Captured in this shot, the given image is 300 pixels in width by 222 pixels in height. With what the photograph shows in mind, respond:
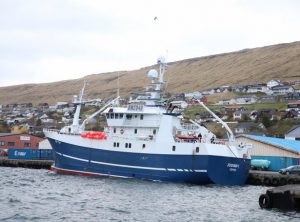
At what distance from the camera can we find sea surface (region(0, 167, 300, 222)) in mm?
27797

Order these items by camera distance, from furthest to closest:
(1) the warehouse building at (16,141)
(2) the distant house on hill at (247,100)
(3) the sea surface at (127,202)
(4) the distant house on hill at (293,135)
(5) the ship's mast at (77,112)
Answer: (2) the distant house on hill at (247,100), (1) the warehouse building at (16,141), (4) the distant house on hill at (293,135), (5) the ship's mast at (77,112), (3) the sea surface at (127,202)

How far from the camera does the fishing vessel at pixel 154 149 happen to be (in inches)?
1710

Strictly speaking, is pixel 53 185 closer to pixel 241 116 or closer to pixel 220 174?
pixel 220 174

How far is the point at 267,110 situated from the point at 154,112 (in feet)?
231

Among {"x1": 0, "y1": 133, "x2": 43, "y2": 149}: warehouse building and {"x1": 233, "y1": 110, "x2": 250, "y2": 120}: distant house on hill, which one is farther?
{"x1": 233, "y1": 110, "x2": 250, "y2": 120}: distant house on hill

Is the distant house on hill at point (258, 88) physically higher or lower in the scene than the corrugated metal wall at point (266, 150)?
higher

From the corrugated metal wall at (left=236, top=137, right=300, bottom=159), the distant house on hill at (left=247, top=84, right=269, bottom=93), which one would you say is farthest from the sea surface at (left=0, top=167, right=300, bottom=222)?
the distant house on hill at (left=247, top=84, right=269, bottom=93)

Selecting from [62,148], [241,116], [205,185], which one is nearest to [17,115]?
[241,116]

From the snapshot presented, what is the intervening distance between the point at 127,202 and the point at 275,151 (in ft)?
90.5

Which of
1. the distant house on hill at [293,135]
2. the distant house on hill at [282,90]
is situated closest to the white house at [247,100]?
the distant house on hill at [282,90]

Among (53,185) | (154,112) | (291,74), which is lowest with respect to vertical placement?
(53,185)

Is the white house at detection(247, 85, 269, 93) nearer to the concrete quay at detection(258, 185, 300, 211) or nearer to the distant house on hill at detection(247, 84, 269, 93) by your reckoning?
the distant house on hill at detection(247, 84, 269, 93)

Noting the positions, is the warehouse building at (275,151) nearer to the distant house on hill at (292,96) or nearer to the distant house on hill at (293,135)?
the distant house on hill at (293,135)

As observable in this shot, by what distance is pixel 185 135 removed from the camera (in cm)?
4612
